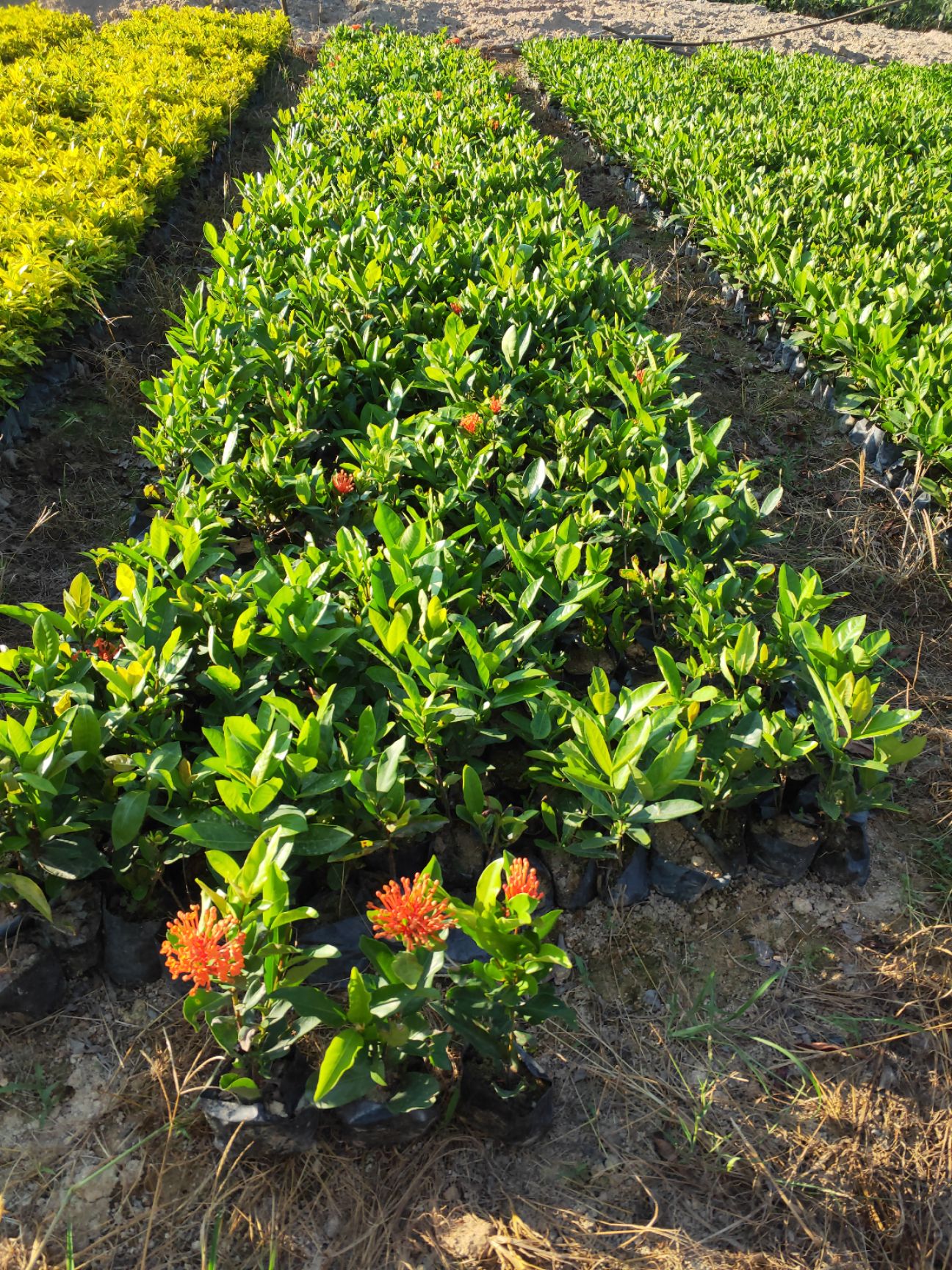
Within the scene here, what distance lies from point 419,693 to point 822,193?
19.3 feet

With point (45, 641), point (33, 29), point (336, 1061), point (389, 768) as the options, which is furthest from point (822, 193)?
point (33, 29)

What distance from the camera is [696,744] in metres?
1.80

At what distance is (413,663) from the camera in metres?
1.89

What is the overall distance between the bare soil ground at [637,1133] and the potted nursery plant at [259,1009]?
0.09 meters

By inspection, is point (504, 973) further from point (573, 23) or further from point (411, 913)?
point (573, 23)

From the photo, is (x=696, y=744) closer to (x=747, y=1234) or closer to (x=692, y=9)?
(x=747, y=1234)

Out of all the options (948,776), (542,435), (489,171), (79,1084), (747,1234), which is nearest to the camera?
(747,1234)

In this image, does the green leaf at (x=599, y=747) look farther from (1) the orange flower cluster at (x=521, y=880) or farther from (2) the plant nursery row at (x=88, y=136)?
(2) the plant nursery row at (x=88, y=136)

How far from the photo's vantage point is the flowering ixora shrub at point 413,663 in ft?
5.28

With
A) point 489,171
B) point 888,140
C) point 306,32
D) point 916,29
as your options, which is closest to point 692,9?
point 916,29

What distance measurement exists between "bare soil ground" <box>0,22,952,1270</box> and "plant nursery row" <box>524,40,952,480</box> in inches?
88.1

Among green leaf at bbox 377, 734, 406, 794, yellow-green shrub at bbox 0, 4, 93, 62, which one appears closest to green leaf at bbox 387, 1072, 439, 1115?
green leaf at bbox 377, 734, 406, 794

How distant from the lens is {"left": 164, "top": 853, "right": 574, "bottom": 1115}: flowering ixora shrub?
140cm

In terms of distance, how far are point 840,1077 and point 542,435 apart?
2.26 metres
